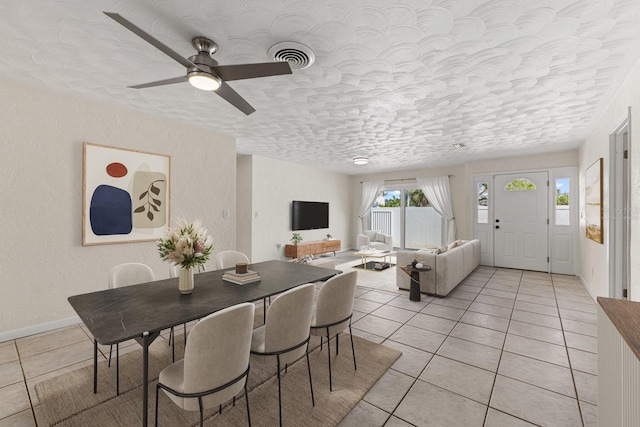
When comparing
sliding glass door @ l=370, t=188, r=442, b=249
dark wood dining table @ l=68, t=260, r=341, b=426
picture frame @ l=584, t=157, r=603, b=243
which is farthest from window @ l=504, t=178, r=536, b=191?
dark wood dining table @ l=68, t=260, r=341, b=426

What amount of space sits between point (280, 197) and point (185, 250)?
478 centimetres

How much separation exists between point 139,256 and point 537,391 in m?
4.16

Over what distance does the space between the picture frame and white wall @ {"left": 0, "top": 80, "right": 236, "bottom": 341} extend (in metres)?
5.65

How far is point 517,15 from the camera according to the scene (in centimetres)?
169

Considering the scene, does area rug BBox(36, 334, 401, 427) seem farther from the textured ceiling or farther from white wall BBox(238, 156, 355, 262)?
white wall BBox(238, 156, 355, 262)

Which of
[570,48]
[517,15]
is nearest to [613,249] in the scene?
[570,48]

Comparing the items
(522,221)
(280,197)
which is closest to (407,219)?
(522,221)

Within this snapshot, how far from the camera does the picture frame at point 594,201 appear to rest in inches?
135

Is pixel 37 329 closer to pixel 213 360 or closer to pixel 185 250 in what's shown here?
pixel 185 250

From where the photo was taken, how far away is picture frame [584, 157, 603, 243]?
3420 millimetres

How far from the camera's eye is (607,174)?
10.3 feet

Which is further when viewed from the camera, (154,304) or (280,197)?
(280,197)

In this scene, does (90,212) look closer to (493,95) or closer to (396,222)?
(493,95)

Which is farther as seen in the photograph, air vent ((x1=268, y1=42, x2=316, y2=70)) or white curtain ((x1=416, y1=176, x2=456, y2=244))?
white curtain ((x1=416, y1=176, x2=456, y2=244))
